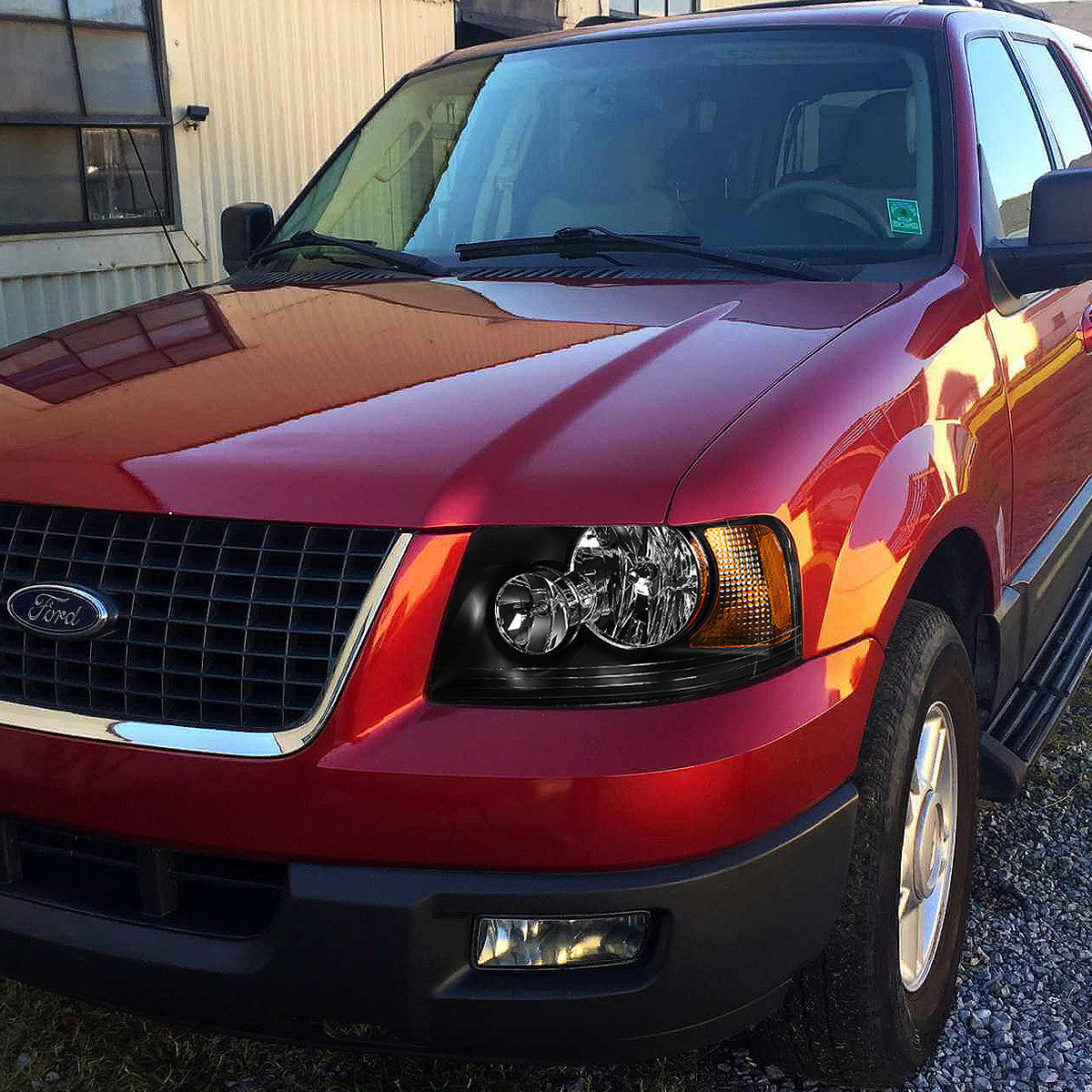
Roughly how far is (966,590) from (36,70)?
619 cm

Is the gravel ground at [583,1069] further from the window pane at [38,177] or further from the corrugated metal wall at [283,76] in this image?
the corrugated metal wall at [283,76]

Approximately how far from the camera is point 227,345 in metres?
2.60

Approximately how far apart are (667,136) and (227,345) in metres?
1.28

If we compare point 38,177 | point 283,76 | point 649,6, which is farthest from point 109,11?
A: point 649,6

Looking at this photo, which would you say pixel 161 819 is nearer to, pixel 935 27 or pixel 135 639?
pixel 135 639

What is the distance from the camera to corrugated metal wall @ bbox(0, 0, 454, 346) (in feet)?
24.5

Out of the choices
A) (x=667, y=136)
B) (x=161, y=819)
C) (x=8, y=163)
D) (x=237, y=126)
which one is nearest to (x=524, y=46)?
(x=667, y=136)

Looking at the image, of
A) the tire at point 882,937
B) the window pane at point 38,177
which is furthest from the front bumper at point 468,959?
the window pane at point 38,177

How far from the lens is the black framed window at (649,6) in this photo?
13.4 metres

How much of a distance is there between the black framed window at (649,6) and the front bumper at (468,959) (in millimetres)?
12123

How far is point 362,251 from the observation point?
3.36m

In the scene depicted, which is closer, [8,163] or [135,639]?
[135,639]

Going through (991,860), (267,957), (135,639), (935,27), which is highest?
(935,27)

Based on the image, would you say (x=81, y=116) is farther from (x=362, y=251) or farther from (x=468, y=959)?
(x=468, y=959)
